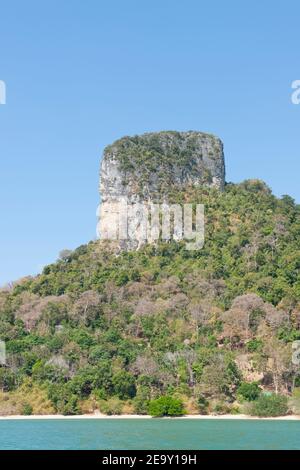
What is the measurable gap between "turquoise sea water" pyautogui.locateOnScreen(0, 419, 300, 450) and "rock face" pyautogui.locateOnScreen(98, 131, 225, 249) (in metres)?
43.0

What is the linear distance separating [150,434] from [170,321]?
3080 centimetres

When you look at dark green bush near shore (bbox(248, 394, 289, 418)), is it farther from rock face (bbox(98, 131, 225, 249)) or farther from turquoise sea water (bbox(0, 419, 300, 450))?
rock face (bbox(98, 131, 225, 249))

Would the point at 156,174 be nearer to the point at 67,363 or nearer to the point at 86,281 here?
the point at 86,281

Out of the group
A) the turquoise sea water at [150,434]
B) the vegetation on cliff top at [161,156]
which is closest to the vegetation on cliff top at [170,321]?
the vegetation on cliff top at [161,156]

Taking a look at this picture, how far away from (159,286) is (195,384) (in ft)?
65.2

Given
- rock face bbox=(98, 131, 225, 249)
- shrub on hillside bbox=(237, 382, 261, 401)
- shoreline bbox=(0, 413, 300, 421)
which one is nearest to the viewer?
shoreline bbox=(0, 413, 300, 421)

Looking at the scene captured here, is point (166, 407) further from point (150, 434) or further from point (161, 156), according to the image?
point (161, 156)

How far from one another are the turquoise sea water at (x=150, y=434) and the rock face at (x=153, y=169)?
4296cm

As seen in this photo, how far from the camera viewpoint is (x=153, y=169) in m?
92.8

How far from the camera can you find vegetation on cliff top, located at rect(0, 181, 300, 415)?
188 feet

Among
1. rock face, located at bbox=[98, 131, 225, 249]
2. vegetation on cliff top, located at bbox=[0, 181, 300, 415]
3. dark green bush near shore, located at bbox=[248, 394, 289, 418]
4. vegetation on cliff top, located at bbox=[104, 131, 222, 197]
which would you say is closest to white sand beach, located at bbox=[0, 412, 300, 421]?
dark green bush near shore, located at bbox=[248, 394, 289, 418]

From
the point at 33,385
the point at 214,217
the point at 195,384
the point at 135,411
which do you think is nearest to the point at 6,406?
the point at 33,385

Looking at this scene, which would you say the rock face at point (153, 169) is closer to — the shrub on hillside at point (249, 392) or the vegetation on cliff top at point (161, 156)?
the vegetation on cliff top at point (161, 156)
